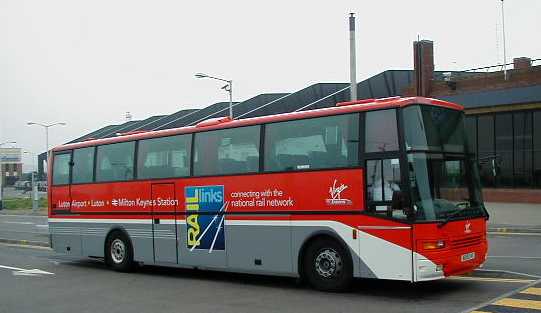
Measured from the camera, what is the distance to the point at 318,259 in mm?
10836

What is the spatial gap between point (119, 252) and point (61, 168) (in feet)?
11.3

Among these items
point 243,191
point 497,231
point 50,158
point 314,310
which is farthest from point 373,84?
point 314,310

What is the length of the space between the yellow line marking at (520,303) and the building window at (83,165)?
34.6 ft

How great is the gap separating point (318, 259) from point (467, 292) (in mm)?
2537

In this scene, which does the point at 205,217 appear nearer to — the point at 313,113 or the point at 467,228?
the point at 313,113

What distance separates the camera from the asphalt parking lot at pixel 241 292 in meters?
9.47

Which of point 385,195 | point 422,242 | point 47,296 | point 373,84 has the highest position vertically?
point 373,84

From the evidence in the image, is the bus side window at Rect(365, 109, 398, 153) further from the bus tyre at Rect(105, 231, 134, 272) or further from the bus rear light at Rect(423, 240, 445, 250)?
the bus tyre at Rect(105, 231, 134, 272)

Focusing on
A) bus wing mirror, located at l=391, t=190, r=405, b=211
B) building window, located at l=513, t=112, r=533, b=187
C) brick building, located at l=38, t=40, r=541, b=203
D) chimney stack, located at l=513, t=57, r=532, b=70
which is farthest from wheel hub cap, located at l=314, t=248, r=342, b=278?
chimney stack, located at l=513, t=57, r=532, b=70

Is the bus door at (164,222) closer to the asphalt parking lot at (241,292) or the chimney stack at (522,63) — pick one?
the asphalt parking lot at (241,292)

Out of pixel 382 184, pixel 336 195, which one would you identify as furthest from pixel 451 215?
pixel 336 195

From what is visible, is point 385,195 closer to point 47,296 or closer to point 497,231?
point 47,296

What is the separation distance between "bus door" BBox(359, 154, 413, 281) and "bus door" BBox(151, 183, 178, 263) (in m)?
5.01

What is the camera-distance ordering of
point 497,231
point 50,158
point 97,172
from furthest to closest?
1. point 497,231
2. point 50,158
3. point 97,172
